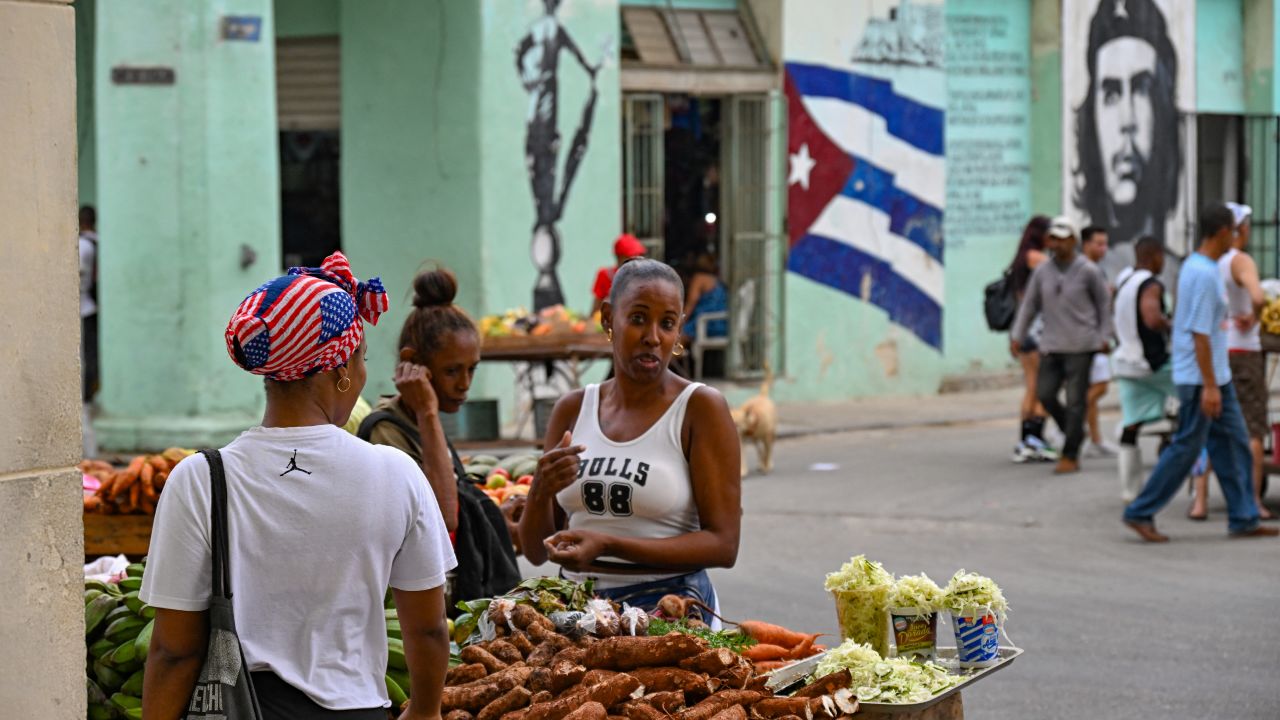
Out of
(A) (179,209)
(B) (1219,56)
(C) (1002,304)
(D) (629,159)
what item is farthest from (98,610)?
(B) (1219,56)

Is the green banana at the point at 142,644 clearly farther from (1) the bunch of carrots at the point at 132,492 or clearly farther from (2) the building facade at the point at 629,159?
(2) the building facade at the point at 629,159

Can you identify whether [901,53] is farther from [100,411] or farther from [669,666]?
[669,666]

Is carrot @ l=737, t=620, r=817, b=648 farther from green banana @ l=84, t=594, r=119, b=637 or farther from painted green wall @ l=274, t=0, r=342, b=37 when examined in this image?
painted green wall @ l=274, t=0, r=342, b=37

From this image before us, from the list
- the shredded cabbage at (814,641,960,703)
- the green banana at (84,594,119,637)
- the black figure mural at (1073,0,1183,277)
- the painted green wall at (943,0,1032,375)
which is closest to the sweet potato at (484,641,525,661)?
the shredded cabbage at (814,641,960,703)

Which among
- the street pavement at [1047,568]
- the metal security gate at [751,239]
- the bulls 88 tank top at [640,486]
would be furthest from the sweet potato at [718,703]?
the metal security gate at [751,239]

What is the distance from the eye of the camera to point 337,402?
3.59 meters

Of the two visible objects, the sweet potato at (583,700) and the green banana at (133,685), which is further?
the green banana at (133,685)

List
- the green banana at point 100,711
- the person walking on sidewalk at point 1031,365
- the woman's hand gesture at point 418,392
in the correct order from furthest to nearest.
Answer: the person walking on sidewalk at point 1031,365
the woman's hand gesture at point 418,392
the green banana at point 100,711

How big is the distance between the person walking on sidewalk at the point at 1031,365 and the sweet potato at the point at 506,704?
35.4 feet

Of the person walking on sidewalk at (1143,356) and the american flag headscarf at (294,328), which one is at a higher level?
the american flag headscarf at (294,328)

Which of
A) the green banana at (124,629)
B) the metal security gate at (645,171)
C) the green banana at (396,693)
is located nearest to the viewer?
the green banana at (396,693)

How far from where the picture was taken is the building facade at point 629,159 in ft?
48.0

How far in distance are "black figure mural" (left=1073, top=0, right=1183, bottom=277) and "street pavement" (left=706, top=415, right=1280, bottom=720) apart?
6.97 meters

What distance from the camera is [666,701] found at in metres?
4.62
